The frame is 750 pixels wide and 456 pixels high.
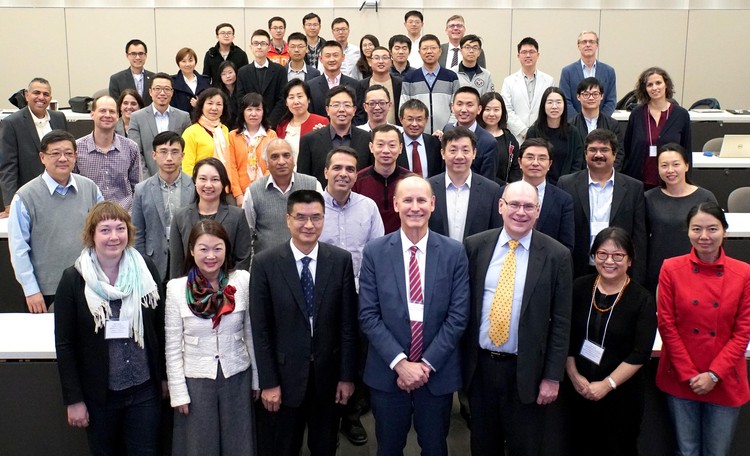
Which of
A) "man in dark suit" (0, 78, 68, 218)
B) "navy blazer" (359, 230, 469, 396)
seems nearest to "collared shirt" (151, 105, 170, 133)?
"man in dark suit" (0, 78, 68, 218)

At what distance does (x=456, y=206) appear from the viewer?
12.7ft

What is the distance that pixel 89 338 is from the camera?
285 centimetres

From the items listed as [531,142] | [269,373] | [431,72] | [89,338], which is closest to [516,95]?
[431,72]

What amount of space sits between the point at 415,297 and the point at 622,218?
5.45ft

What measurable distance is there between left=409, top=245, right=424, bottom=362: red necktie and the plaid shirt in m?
2.35

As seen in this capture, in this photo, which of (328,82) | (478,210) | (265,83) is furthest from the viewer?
(265,83)

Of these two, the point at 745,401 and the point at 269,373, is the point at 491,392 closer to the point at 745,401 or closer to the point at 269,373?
the point at 269,373

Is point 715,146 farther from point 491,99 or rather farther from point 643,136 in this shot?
point 491,99

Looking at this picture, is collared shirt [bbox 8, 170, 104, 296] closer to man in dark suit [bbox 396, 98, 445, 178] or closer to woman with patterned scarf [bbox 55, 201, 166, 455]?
woman with patterned scarf [bbox 55, 201, 166, 455]

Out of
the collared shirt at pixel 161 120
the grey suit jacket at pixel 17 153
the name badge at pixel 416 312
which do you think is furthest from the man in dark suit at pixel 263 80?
the name badge at pixel 416 312

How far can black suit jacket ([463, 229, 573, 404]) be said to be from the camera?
2.94 m

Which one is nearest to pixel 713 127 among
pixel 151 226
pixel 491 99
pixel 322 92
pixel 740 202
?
pixel 740 202

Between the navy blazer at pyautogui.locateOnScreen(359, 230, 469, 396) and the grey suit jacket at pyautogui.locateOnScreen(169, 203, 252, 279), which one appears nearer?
the navy blazer at pyautogui.locateOnScreen(359, 230, 469, 396)

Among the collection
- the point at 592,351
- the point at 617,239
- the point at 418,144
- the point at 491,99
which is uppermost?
the point at 491,99
